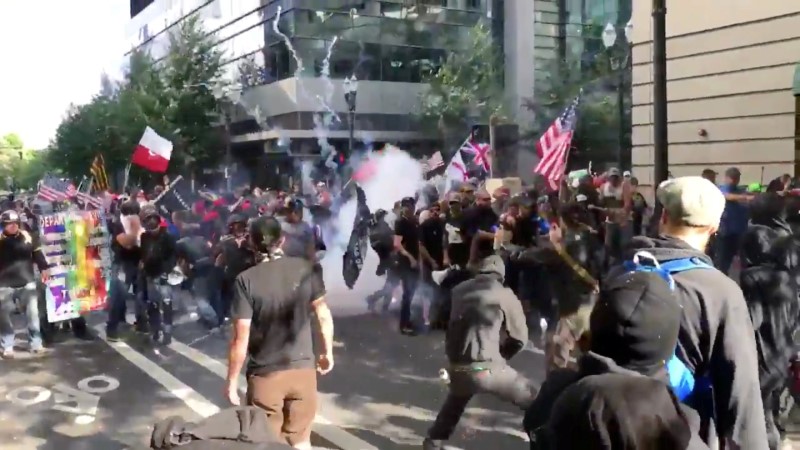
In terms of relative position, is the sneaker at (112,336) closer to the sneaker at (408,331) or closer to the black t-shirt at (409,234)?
the sneaker at (408,331)

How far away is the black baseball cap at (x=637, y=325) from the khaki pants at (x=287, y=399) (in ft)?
8.29

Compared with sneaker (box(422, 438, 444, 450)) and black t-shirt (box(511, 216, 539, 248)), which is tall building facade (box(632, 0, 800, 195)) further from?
sneaker (box(422, 438, 444, 450))

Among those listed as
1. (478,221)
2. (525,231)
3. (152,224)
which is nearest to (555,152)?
(525,231)

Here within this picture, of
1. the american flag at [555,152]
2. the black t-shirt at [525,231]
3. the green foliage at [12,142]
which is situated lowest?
the black t-shirt at [525,231]

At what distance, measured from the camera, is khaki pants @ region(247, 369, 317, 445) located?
4320 millimetres

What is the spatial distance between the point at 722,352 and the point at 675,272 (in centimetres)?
27

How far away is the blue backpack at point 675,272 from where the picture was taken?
2355 mm

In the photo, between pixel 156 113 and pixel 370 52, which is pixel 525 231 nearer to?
pixel 156 113

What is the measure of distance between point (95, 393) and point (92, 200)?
7.62 m

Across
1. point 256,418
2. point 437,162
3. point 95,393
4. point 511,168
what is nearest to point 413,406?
point 95,393

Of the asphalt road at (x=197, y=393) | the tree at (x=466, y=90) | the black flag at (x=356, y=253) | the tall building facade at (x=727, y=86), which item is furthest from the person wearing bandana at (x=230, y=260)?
the tree at (x=466, y=90)

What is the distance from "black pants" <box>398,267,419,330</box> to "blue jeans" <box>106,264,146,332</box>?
3072 mm

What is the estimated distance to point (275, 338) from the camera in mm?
4348

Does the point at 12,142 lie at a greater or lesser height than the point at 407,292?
greater
